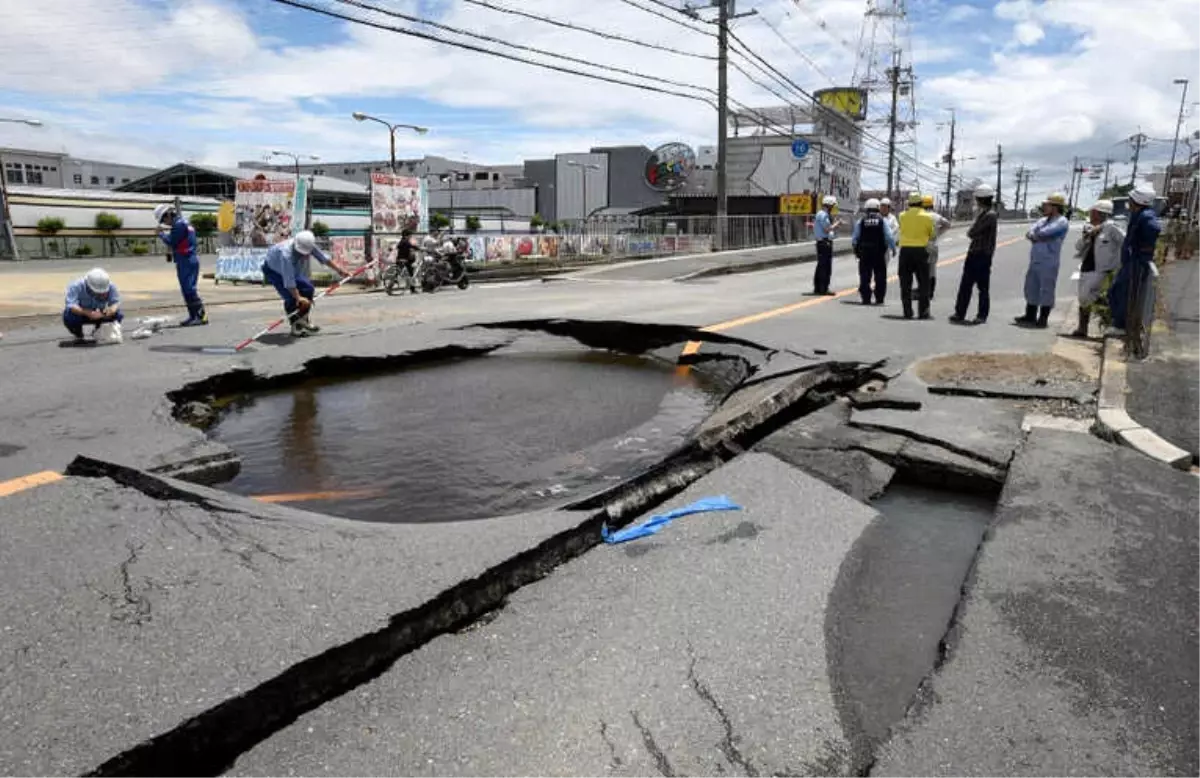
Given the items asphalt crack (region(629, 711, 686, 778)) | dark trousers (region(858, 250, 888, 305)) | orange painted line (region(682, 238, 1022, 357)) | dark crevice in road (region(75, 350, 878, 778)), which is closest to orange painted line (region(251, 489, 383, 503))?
dark crevice in road (region(75, 350, 878, 778))

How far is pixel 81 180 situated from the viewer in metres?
80.1

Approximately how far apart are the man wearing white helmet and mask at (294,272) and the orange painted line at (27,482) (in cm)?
529

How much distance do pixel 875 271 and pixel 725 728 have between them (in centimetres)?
1083

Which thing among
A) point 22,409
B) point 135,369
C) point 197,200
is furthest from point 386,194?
point 197,200

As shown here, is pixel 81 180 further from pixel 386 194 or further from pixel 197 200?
pixel 386 194

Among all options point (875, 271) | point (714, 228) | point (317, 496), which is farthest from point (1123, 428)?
point (714, 228)

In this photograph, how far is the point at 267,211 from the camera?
70.0 ft

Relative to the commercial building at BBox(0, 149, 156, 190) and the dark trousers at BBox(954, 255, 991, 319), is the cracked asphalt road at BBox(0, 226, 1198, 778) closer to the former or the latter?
the dark trousers at BBox(954, 255, 991, 319)

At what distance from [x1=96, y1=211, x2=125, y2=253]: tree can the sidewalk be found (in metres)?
43.3

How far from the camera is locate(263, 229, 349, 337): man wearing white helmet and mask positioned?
30.5 ft

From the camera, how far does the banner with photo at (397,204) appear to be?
21375 millimetres

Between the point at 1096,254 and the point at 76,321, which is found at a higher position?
the point at 1096,254

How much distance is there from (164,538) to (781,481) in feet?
10.4

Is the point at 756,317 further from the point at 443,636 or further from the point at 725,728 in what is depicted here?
the point at 725,728
